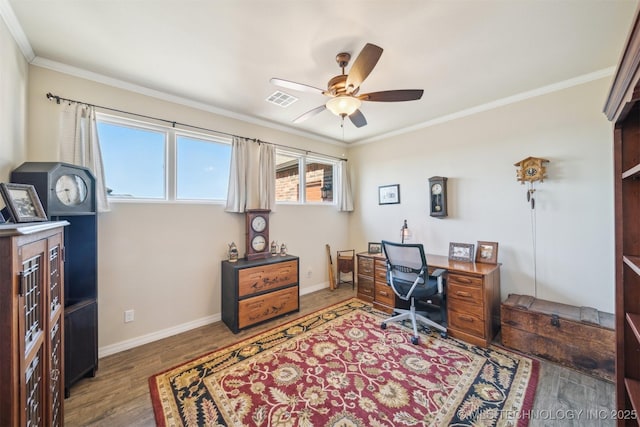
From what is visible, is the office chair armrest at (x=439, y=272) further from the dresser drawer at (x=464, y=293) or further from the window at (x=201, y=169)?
the window at (x=201, y=169)

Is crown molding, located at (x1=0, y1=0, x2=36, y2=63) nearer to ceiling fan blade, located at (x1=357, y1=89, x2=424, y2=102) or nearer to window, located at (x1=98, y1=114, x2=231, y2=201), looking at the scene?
window, located at (x1=98, y1=114, x2=231, y2=201)

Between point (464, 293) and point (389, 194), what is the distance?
1.91 metres

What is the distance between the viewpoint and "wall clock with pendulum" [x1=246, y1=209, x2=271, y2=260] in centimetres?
310

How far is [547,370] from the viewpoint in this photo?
6.66ft

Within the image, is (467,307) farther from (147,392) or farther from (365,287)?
(147,392)

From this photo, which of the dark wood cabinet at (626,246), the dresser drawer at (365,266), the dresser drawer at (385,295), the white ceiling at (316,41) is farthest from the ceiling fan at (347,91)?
the dresser drawer at (385,295)

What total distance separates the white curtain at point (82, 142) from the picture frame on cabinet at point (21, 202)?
86cm

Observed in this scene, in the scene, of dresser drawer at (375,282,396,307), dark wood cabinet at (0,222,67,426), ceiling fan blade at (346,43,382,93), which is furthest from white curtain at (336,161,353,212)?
dark wood cabinet at (0,222,67,426)

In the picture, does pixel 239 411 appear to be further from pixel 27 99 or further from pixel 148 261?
pixel 27 99

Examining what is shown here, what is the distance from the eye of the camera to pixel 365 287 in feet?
11.7

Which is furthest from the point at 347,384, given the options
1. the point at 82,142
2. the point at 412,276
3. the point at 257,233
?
the point at 82,142

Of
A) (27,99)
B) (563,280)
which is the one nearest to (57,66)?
(27,99)

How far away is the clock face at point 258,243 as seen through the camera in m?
3.16

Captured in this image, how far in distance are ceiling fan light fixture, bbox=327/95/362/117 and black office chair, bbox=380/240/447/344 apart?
1405 mm
